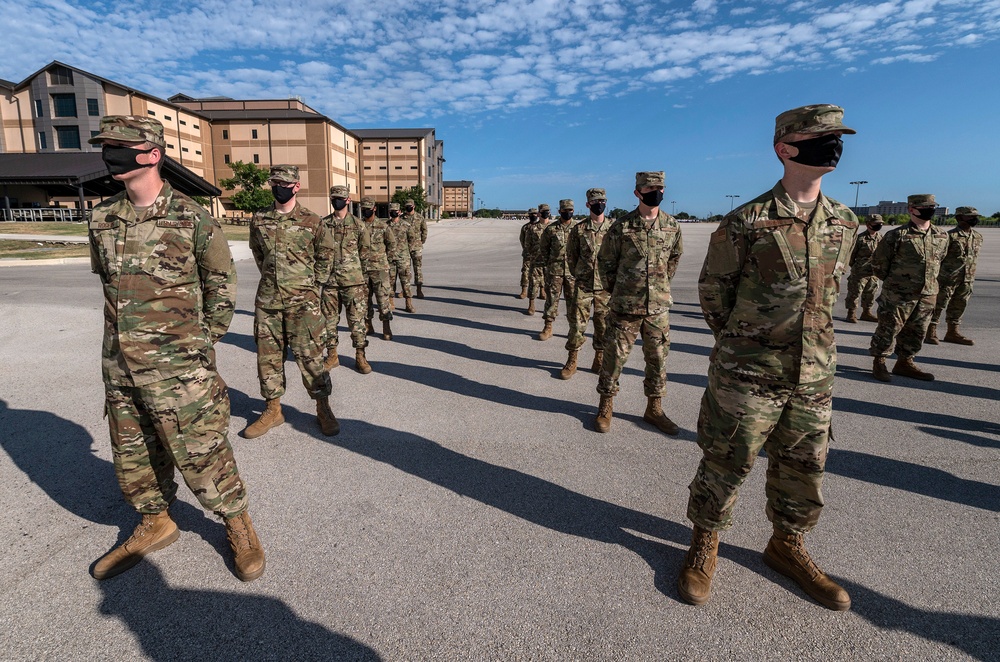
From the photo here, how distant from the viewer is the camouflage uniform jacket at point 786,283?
2.51 meters

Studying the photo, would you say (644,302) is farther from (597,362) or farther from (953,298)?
(953,298)

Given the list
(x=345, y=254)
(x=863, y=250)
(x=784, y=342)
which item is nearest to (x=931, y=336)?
(x=863, y=250)

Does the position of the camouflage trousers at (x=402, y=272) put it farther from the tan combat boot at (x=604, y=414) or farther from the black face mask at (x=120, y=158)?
the black face mask at (x=120, y=158)

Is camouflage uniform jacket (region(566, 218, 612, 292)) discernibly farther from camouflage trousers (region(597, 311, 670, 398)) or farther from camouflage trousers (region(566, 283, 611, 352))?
camouflage trousers (region(597, 311, 670, 398))

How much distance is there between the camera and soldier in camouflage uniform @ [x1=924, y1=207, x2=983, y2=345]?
774cm

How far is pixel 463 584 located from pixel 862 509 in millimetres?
2759

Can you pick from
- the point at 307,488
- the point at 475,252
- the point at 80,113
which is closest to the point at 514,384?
the point at 307,488

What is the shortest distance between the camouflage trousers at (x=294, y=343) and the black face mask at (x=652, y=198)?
319 centimetres

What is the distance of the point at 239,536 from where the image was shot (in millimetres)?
2795

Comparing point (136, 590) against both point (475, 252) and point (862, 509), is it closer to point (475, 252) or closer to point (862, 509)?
point (862, 509)

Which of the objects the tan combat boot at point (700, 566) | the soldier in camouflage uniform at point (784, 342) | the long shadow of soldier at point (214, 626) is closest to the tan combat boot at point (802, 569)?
the soldier in camouflage uniform at point (784, 342)

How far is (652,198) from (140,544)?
4.61 meters

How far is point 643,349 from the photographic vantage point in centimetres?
473

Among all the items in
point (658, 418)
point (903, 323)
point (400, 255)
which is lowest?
point (658, 418)
